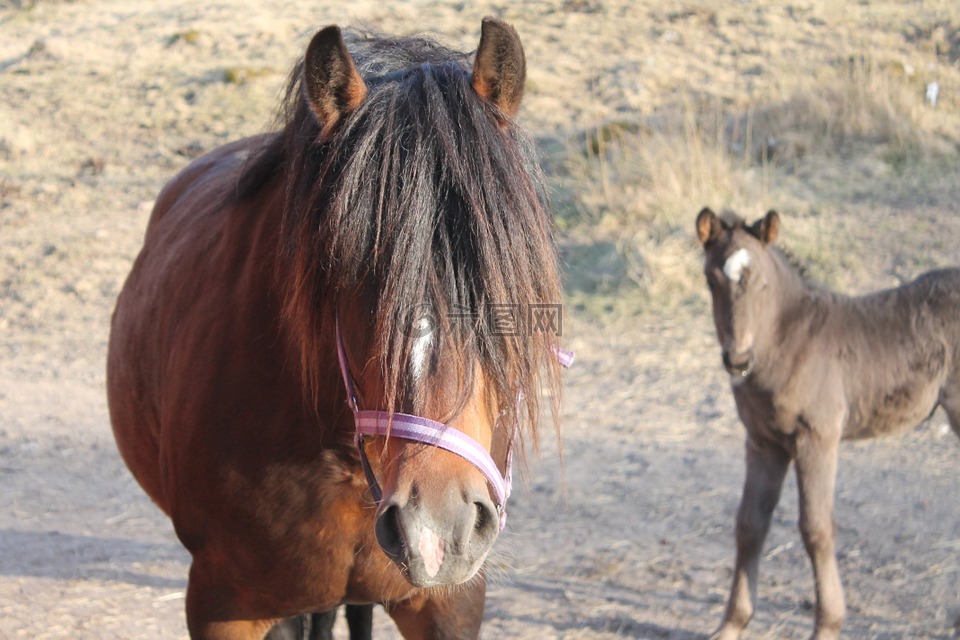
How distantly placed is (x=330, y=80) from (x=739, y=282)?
2.24 metres

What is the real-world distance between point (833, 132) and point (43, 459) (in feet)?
24.4

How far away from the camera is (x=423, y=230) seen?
1486 millimetres

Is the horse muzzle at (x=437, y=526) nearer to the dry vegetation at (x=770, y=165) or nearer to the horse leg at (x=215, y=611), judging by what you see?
the horse leg at (x=215, y=611)

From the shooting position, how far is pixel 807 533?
10.7 feet

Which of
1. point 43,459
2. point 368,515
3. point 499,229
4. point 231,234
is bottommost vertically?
point 43,459

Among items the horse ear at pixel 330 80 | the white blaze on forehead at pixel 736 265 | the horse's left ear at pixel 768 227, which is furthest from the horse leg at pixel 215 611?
the horse's left ear at pixel 768 227

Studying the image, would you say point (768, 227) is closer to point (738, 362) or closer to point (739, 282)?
point (739, 282)

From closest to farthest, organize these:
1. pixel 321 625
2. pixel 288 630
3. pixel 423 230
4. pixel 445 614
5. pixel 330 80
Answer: pixel 423 230, pixel 330 80, pixel 445 614, pixel 288 630, pixel 321 625

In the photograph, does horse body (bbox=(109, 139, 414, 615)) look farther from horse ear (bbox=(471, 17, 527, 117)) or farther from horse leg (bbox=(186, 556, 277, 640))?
horse ear (bbox=(471, 17, 527, 117))

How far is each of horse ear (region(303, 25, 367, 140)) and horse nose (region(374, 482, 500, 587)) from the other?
0.69 meters

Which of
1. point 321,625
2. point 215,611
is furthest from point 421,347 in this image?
point 321,625

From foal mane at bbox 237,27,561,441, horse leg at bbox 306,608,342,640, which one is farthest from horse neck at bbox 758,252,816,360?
foal mane at bbox 237,27,561,441

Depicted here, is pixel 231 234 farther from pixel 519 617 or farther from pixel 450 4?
pixel 450 4

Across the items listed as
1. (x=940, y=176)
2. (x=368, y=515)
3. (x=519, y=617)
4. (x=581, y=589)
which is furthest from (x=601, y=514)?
(x=940, y=176)
